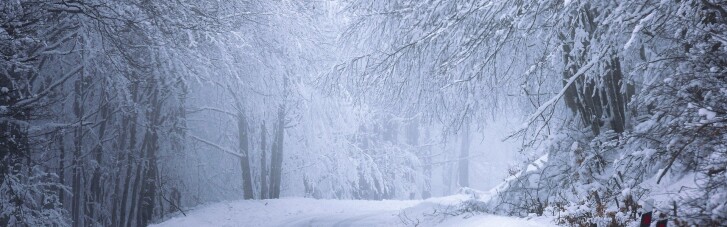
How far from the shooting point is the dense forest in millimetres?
4172

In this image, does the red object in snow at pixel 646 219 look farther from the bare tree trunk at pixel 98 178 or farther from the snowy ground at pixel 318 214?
the bare tree trunk at pixel 98 178

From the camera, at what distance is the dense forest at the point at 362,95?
4172 mm

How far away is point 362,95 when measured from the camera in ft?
28.1

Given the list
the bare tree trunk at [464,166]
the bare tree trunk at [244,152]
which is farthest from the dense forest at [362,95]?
the bare tree trunk at [464,166]

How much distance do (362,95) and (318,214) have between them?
14.9 ft

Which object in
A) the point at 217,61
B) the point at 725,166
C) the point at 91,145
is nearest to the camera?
the point at 725,166

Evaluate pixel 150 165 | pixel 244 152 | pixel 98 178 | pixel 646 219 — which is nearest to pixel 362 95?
pixel 646 219

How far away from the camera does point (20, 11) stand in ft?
21.9

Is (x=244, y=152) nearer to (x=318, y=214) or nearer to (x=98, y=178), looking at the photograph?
(x=98, y=178)

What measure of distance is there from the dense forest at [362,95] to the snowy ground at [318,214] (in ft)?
3.26

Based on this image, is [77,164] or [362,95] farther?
[77,164]


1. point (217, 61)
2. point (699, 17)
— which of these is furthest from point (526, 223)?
point (217, 61)

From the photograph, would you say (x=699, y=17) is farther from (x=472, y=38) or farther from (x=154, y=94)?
(x=154, y=94)

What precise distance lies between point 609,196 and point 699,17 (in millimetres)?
1996
